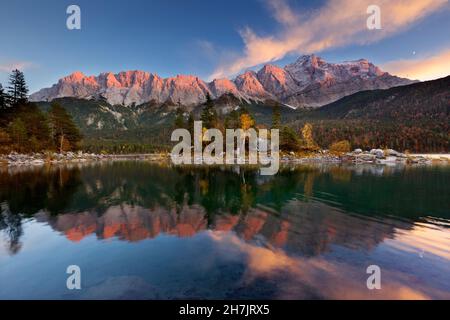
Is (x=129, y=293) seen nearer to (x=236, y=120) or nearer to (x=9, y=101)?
(x=236, y=120)

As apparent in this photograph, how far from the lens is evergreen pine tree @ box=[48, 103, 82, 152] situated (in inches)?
3775

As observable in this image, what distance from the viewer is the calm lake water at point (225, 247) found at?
9.86 meters

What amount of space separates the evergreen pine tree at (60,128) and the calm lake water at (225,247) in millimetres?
81156

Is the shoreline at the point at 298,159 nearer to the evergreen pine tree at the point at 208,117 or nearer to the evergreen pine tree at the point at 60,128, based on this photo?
the evergreen pine tree at the point at 60,128

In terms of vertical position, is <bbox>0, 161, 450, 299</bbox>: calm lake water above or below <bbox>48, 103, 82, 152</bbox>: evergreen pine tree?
below

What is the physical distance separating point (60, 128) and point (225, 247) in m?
105

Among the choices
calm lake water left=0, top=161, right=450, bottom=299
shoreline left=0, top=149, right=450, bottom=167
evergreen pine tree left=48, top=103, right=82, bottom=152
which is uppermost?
evergreen pine tree left=48, top=103, right=82, bottom=152

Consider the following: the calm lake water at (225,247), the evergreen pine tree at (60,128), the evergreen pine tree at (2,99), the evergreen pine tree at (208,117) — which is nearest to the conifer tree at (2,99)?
the evergreen pine tree at (2,99)

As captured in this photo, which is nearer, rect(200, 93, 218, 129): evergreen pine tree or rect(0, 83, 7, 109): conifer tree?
rect(0, 83, 7, 109): conifer tree

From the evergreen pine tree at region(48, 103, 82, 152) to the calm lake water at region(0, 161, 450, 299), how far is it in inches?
3195

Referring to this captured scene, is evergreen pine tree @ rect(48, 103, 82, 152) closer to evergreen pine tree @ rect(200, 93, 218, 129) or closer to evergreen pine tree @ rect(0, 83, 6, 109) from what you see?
evergreen pine tree @ rect(0, 83, 6, 109)

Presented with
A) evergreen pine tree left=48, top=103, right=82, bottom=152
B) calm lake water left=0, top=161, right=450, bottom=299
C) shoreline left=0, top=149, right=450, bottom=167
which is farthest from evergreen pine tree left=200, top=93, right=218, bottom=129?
calm lake water left=0, top=161, right=450, bottom=299

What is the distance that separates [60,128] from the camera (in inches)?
3844

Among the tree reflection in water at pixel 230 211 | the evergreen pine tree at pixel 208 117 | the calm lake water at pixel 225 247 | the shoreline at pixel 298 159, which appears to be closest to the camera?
the calm lake water at pixel 225 247
